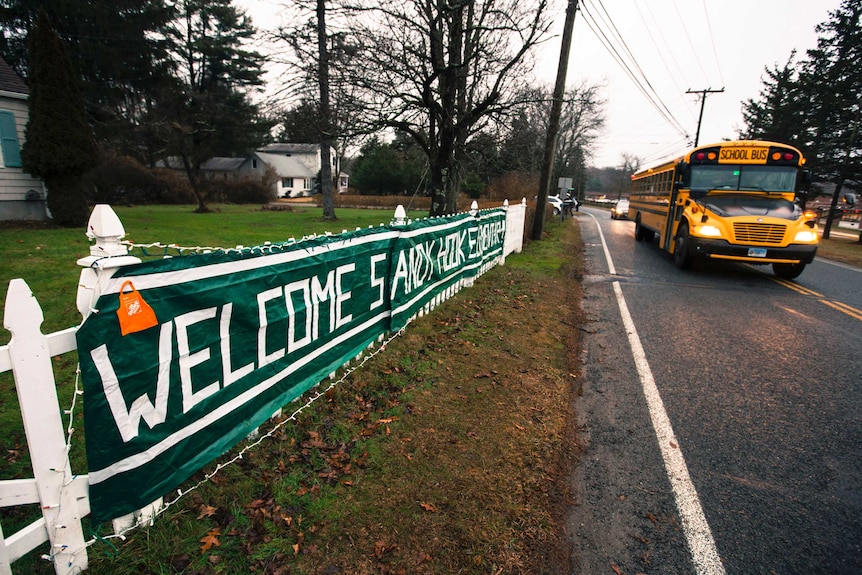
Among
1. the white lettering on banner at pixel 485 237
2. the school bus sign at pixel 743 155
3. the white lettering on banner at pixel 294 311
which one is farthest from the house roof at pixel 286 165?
the white lettering on banner at pixel 294 311

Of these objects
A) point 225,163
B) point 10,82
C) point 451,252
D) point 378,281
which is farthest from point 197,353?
point 225,163

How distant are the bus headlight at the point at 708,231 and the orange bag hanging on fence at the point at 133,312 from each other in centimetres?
1096

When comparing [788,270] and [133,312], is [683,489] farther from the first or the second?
[788,270]

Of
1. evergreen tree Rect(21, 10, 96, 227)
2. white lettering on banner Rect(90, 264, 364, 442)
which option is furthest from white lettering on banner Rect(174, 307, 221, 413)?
evergreen tree Rect(21, 10, 96, 227)

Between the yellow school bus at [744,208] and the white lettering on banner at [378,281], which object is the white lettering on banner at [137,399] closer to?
the white lettering on banner at [378,281]

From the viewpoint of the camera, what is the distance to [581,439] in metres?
3.67

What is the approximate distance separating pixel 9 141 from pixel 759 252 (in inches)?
828

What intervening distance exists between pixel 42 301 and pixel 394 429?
18.4 ft

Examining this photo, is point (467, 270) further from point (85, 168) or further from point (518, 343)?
point (85, 168)

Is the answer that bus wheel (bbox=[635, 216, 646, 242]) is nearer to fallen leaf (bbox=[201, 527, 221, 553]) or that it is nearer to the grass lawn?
the grass lawn

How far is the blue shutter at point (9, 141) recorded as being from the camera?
12.7 meters

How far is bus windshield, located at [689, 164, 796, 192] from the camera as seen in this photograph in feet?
33.4

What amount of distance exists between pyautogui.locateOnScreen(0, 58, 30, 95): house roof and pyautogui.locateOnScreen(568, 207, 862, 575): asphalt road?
59.5 feet

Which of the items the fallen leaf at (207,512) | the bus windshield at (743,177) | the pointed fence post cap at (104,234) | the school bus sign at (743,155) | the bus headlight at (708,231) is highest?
the school bus sign at (743,155)
